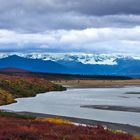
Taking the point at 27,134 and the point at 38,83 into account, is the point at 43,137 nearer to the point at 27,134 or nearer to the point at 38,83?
the point at 27,134

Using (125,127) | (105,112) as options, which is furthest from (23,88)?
(125,127)

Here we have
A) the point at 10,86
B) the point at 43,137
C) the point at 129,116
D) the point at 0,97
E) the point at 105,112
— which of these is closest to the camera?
the point at 43,137

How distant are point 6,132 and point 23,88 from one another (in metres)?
88.6

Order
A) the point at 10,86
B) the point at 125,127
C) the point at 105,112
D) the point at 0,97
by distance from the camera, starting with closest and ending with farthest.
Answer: the point at 125,127 → the point at 105,112 → the point at 0,97 → the point at 10,86

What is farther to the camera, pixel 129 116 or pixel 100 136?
pixel 129 116

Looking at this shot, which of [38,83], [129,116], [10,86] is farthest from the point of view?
[38,83]

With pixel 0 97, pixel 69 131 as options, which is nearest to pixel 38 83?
pixel 0 97

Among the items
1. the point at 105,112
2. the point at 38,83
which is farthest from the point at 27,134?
the point at 38,83

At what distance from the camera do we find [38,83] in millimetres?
134750

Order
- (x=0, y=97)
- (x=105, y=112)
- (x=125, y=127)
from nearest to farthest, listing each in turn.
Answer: (x=125, y=127) → (x=105, y=112) → (x=0, y=97)

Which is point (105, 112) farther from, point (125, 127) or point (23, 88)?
point (23, 88)

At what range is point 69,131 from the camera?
28.4 metres

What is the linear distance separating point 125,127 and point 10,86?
6551 centimetres

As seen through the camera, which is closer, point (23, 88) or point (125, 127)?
point (125, 127)
